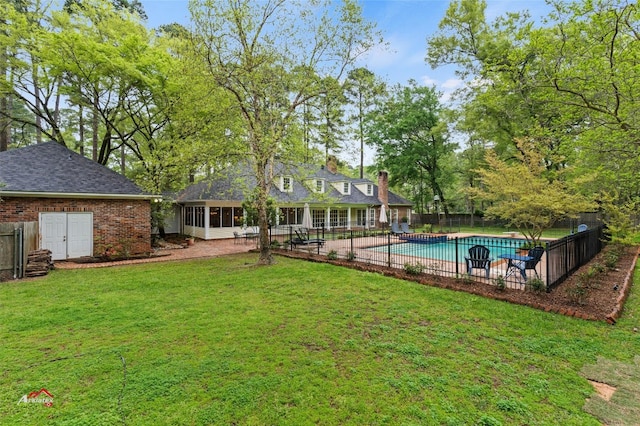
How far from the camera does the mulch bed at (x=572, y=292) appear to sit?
5418 mm

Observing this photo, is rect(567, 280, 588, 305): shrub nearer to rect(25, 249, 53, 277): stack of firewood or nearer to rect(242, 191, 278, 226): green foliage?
rect(242, 191, 278, 226): green foliage

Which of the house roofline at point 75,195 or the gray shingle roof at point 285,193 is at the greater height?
the gray shingle roof at point 285,193

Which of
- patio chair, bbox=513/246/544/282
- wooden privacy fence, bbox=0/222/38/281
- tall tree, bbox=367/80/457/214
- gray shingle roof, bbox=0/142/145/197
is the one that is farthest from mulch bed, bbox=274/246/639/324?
tall tree, bbox=367/80/457/214

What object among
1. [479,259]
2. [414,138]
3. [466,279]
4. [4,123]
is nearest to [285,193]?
[479,259]

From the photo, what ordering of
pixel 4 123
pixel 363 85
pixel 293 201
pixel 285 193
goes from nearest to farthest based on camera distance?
pixel 363 85, pixel 4 123, pixel 285 193, pixel 293 201

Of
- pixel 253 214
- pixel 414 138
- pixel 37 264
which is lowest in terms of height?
pixel 37 264

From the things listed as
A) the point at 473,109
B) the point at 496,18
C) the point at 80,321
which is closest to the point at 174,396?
the point at 80,321

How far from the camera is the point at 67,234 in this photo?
10.8m

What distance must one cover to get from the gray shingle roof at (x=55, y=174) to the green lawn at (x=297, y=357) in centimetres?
506

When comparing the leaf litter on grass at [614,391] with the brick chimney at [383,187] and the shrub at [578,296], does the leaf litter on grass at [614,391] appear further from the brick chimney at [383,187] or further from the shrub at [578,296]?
the brick chimney at [383,187]

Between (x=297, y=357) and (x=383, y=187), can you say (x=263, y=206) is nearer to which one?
(x=297, y=357)

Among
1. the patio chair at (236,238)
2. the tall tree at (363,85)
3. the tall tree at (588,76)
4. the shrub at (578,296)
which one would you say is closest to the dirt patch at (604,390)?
the shrub at (578,296)

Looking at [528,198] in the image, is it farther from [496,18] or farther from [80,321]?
[496,18]

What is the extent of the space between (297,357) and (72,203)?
11.8 m
